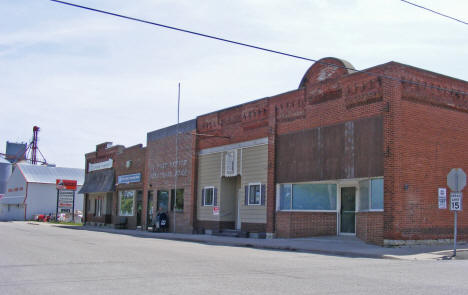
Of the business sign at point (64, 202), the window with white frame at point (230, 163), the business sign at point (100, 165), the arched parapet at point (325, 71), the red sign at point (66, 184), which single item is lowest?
the business sign at point (64, 202)

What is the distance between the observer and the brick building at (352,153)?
19562mm

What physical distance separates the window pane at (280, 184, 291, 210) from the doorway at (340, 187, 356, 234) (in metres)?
2.72

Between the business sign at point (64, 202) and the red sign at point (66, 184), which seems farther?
the business sign at point (64, 202)

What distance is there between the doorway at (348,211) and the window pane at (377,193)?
2177 mm

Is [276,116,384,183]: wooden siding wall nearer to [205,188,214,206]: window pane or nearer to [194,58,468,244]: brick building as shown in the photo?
[194,58,468,244]: brick building

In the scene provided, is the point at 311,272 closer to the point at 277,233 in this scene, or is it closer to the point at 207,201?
the point at 277,233

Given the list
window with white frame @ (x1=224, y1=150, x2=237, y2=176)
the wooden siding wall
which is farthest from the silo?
the wooden siding wall

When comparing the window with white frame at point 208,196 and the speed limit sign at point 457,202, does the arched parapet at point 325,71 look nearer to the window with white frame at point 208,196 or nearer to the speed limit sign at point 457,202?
the speed limit sign at point 457,202

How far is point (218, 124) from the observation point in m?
30.5

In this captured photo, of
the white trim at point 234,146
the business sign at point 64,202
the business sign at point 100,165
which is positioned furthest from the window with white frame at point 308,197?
the business sign at point 64,202

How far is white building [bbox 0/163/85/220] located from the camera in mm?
64688

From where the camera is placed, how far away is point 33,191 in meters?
65.1

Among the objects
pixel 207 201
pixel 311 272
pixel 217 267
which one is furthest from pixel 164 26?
pixel 207 201

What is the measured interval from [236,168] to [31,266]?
1659cm
